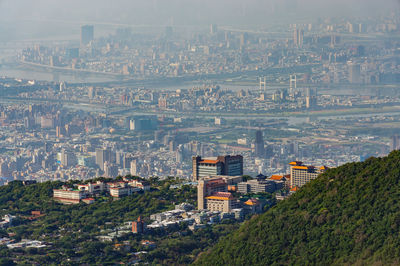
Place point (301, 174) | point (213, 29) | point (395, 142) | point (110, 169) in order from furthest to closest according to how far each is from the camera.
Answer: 1. point (213, 29)
2. point (395, 142)
3. point (110, 169)
4. point (301, 174)

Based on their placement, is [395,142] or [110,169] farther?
[395,142]

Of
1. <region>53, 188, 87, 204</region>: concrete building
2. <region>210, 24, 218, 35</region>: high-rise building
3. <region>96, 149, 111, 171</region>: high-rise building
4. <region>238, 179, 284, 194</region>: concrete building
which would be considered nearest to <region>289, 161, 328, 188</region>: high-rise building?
<region>238, 179, 284, 194</region>: concrete building

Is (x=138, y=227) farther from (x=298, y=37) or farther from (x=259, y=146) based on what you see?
(x=298, y=37)

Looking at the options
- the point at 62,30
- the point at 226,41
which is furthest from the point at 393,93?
the point at 62,30

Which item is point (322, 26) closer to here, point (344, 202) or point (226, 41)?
point (226, 41)

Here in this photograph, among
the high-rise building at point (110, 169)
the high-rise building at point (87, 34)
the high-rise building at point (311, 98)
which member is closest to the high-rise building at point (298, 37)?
the high-rise building at point (311, 98)

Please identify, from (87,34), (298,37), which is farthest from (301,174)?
(87,34)

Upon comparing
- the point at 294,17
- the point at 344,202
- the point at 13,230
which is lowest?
the point at 13,230
